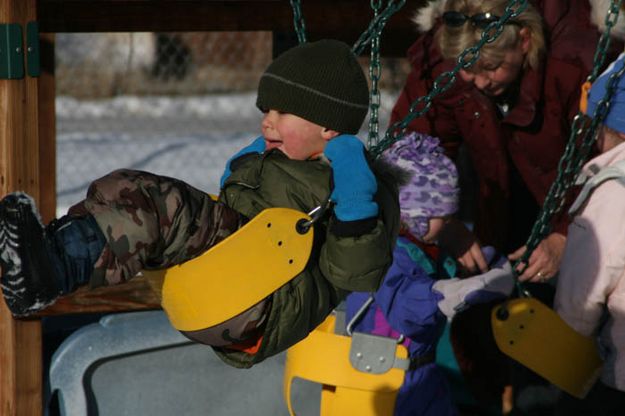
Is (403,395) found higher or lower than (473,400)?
higher

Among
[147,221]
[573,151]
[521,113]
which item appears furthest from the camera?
[521,113]

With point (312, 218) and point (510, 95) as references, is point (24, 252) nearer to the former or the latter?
point (312, 218)

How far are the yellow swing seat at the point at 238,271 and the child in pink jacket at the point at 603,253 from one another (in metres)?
1.17

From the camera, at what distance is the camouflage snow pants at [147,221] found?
2.37m

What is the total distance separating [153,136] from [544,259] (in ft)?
32.0

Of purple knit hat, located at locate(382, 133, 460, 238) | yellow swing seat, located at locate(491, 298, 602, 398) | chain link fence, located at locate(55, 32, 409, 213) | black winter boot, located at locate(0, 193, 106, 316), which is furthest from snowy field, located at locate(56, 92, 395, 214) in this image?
black winter boot, located at locate(0, 193, 106, 316)

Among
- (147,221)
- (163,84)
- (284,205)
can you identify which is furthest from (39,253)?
(163,84)

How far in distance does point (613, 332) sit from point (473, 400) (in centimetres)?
136

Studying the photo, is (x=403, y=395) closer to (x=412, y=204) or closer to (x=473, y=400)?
(x=412, y=204)

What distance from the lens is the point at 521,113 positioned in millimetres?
4105

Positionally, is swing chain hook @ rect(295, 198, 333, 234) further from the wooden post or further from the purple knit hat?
the wooden post

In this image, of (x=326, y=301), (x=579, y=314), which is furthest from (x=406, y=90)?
(x=326, y=301)

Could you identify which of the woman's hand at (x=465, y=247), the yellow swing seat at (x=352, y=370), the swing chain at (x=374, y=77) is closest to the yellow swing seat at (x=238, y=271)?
the swing chain at (x=374, y=77)

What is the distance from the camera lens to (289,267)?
2.59 m
